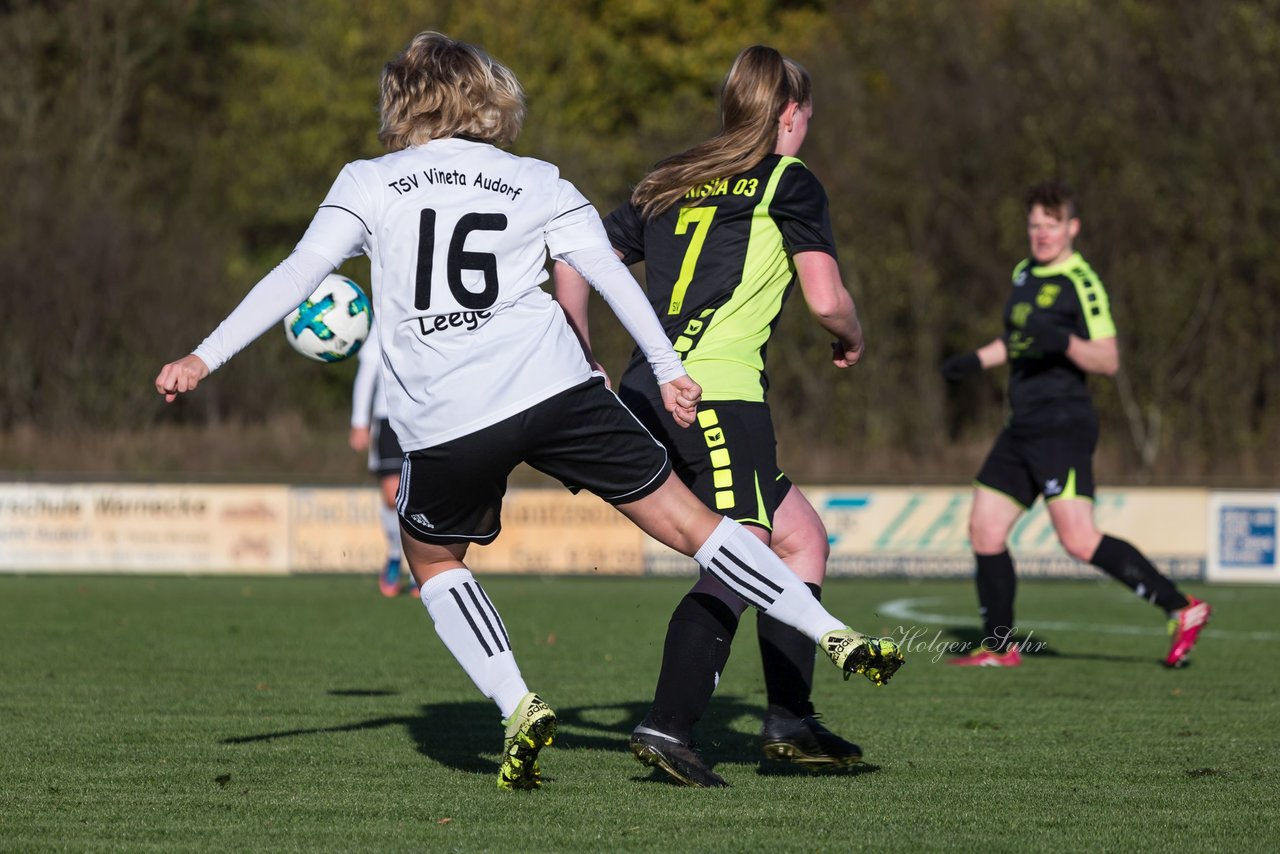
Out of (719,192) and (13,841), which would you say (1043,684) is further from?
(13,841)

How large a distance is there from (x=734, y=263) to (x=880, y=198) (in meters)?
25.2

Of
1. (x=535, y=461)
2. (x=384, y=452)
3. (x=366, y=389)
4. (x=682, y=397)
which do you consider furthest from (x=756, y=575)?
(x=366, y=389)

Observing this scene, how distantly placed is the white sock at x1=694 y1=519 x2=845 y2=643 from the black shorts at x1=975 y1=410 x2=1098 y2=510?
14.1ft

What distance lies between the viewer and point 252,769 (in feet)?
16.9

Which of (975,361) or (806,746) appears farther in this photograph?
(975,361)

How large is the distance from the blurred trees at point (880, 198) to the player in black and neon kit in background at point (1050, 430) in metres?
15.2

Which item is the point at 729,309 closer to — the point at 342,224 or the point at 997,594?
the point at 342,224

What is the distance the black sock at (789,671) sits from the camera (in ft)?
17.0

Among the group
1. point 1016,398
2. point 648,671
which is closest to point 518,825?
point 648,671

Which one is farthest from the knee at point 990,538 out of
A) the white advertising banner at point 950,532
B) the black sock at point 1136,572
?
the white advertising banner at point 950,532

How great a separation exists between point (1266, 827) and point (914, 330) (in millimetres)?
25155

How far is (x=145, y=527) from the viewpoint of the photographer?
16500 mm

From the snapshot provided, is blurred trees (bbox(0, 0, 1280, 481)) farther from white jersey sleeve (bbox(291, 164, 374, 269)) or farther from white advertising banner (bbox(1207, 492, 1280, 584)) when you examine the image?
white jersey sleeve (bbox(291, 164, 374, 269))

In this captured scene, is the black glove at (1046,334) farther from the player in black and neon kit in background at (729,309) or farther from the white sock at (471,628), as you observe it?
the white sock at (471,628)
